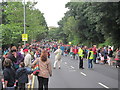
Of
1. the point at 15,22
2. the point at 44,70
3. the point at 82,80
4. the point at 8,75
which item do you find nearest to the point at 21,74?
the point at 44,70

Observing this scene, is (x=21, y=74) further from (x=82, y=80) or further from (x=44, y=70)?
(x=82, y=80)

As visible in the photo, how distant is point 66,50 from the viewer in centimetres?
3934

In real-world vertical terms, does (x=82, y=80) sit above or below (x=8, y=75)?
below

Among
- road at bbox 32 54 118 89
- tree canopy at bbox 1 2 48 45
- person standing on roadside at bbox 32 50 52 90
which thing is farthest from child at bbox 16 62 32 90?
tree canopy at bbox 1 2 48 45

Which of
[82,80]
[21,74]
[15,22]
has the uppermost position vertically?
[15,22]

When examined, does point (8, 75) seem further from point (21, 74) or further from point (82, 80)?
point (82, 80)

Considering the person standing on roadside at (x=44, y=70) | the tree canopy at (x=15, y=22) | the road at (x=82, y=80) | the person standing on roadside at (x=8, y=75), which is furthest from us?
the tree canopy at (x=15, y=22)

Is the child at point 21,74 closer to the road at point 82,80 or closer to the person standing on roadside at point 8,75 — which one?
the person standing on roadside at point 8,75

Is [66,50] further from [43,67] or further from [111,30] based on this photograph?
[43,67]

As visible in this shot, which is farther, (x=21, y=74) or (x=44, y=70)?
(x=21, y=74)

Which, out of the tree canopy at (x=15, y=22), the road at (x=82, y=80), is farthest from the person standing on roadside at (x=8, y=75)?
the tree canopy at (x=15, y=22)

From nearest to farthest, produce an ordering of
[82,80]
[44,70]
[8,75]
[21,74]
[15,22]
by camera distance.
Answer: [8,75], [44,70], [21,74], [82,80], [15,22]

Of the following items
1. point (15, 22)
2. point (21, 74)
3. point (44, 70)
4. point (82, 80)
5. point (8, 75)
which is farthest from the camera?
point (15, 22)

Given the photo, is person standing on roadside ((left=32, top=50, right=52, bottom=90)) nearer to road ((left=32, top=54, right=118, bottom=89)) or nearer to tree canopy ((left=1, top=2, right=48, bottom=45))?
road ((left=32, top=54, right=118, bottom=89))
